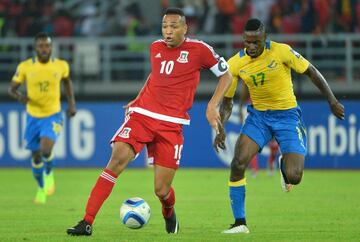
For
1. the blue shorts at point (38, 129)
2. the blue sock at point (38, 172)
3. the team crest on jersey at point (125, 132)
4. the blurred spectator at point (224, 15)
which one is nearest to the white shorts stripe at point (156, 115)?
the team crest on jersey at point (125, 132)

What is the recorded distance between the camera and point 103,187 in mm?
10078

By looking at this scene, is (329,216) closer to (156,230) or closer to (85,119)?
(156,230)

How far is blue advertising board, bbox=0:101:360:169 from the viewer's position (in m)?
22.4

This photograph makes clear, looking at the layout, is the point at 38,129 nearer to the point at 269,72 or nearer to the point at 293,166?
the point at 269,72

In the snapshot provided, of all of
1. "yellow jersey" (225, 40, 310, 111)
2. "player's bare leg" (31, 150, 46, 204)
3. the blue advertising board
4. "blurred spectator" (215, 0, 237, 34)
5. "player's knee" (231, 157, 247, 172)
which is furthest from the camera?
"blurred spectator" (215, 0, 237, 34)

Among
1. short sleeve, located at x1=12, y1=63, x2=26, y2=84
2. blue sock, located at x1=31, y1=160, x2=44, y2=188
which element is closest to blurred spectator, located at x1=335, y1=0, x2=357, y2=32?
short sleeve, located at x1=12, y1=63, x2=26, y2=84

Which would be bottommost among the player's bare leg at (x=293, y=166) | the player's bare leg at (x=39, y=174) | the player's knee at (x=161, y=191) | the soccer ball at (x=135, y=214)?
the player's bare leg at (x=39, y=174)

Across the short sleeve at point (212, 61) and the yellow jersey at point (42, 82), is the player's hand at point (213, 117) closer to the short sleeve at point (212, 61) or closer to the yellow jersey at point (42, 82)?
the short sleeve at point (212, 61)

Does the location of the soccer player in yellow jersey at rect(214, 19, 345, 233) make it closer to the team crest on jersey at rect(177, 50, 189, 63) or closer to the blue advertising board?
the team crest on jersey at rect(177, 50, 189, 63)

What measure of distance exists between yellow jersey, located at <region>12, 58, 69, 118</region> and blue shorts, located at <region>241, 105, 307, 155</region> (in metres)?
5.88

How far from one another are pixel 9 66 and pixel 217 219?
13.7 m

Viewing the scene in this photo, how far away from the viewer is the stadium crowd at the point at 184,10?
24266mm

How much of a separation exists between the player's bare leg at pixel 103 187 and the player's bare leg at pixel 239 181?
4.65 ft

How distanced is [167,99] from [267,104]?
1.73 m
